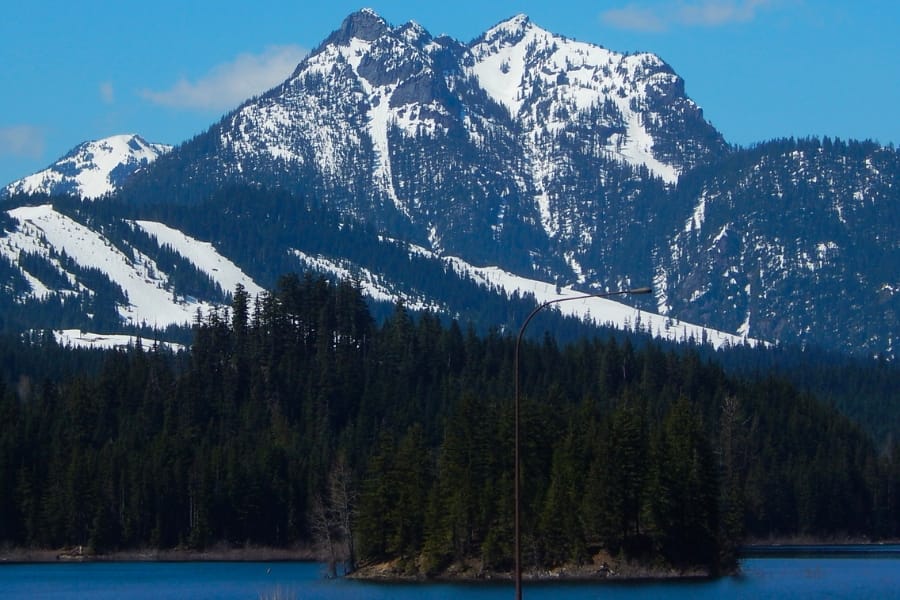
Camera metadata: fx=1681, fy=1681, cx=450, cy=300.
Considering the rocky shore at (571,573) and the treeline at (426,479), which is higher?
the treeline at (426,479)

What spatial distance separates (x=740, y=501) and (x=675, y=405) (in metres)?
12.0

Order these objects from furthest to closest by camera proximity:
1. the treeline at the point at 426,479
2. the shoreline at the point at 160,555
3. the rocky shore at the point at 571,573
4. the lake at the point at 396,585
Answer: the shoreline at the point at 160,555, the treeline at the point at 426,479, the rocky shore at the point at 571,573, the lake at the point at 396,585

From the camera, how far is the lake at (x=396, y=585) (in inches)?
4186

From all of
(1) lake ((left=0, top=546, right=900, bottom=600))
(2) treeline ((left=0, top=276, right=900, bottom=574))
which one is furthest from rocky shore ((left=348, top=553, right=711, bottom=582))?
(1) lake ((left=0, top=546, right=900, bottom=600))

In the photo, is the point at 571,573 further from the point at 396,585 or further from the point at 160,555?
the point at 160,555

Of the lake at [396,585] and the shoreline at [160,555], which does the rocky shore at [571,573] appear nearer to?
the lake at [396,585]

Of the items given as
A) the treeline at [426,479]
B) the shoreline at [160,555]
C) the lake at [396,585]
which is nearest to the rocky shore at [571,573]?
the treeline at [426,479]

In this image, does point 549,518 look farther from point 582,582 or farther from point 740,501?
point 740,501

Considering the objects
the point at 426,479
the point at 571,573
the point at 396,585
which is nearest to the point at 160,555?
the point at 426,479

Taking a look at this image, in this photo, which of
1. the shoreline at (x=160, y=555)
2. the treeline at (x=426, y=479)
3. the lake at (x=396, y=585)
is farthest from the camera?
the shoreline at (x=160, y=555)

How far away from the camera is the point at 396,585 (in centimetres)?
12094

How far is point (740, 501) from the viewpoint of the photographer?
137625 millimetres

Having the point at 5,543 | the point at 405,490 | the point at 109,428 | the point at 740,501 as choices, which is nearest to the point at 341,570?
the point at 405,490

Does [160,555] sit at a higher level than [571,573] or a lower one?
lower
